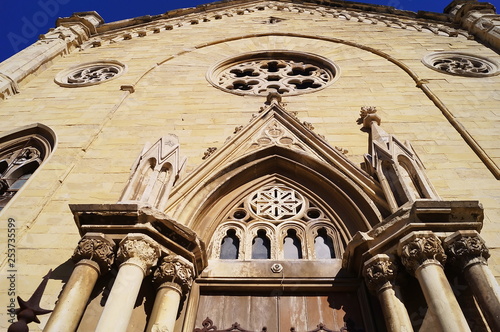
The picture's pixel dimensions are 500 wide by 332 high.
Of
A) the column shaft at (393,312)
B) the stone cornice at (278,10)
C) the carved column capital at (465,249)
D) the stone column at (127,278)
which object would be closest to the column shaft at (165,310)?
the stone column at (127,278)

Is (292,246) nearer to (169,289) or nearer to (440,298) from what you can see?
(169,289)

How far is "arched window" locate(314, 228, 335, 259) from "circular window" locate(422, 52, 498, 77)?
6.49 meters

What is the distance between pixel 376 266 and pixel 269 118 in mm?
4198

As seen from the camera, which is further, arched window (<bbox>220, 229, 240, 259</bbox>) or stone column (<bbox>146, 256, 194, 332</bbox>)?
arched window (<bbox>220, 229, 240, 259</bbox>)

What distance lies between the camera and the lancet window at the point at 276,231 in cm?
625

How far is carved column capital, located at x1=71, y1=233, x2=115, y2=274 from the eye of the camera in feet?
16.3

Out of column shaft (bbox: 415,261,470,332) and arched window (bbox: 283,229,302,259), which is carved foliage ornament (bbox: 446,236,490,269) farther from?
arched window (bbox: 283,229,302,259)

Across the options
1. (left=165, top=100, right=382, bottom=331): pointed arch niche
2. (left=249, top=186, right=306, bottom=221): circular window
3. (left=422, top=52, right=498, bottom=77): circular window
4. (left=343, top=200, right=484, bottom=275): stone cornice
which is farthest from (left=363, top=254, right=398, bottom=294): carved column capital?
(left=422, top=52, right=498, bottom=77): circular window

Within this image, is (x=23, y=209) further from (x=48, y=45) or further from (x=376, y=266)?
(x=48, y=45)

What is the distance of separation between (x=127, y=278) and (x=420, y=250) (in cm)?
326

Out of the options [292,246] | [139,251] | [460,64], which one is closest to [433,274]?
[292,246]

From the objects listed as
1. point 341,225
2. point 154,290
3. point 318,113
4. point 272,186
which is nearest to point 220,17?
point 318,113

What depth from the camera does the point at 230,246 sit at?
6.45 meters

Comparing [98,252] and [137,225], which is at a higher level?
[137,225]
